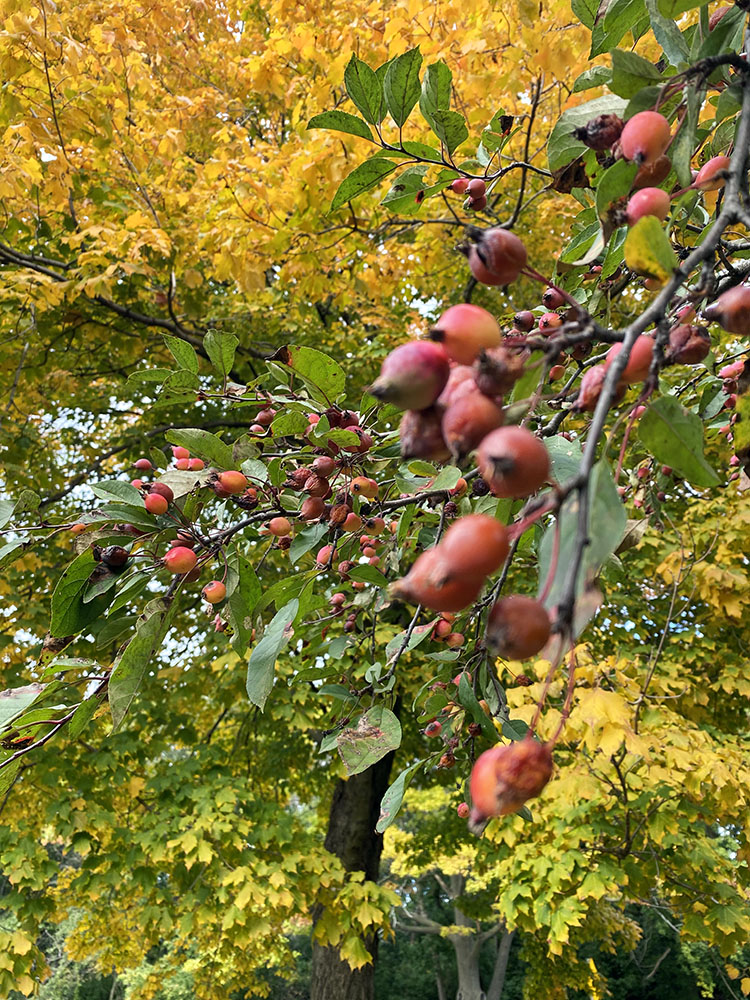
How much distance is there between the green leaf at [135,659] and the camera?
2.91 feet

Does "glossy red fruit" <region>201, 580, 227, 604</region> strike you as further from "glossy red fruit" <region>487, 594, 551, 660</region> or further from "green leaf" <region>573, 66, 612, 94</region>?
"green leaf" <region>573, 66, 612, 94</region>

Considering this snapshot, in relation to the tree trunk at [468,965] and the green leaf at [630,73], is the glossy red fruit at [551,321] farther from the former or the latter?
the tree trunk at [468,965]

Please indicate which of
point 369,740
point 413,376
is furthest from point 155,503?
point 413,376

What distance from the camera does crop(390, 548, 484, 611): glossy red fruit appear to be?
0.39 metres

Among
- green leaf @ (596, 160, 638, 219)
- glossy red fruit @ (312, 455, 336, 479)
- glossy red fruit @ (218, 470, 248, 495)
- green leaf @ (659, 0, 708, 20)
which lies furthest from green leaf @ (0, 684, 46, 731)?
green leaf @ (659, 0, 708, 20)

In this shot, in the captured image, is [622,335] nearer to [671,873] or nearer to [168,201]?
[671,873]

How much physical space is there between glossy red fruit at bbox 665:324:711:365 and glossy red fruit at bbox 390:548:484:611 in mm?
313

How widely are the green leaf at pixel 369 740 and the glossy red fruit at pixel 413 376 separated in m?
0.72

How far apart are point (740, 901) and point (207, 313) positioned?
16.1 feet

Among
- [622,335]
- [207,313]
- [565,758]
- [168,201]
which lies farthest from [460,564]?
[207,313]

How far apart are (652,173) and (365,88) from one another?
0.63 metres

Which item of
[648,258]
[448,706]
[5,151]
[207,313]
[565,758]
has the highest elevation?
[5,151]

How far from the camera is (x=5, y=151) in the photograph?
304 centimetres

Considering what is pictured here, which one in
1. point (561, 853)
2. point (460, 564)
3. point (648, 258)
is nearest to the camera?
point (460, 564)
